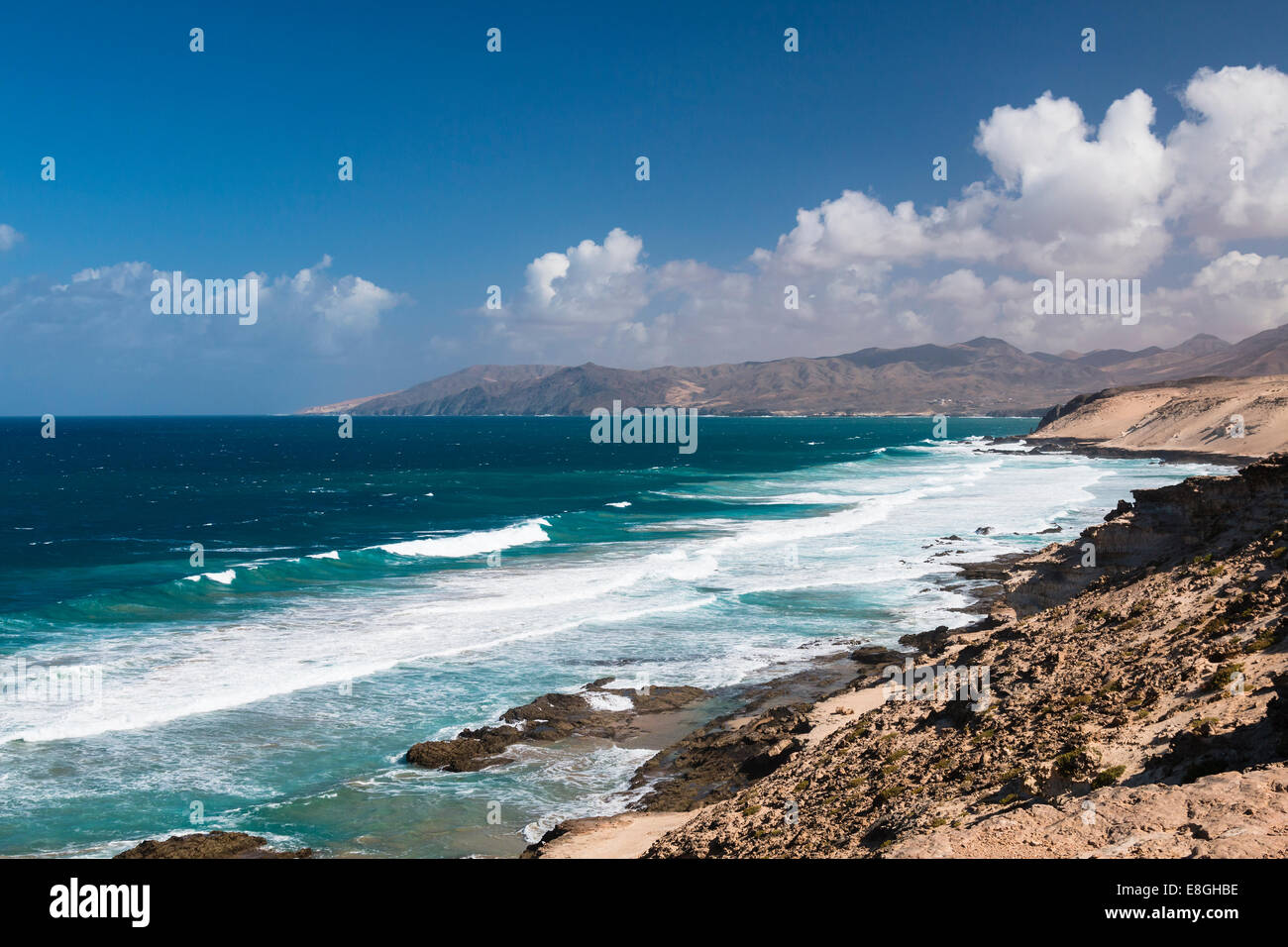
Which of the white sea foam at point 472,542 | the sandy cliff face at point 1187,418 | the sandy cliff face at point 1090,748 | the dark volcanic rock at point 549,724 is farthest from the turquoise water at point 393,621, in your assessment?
the sandy cliff face at point 1187,418

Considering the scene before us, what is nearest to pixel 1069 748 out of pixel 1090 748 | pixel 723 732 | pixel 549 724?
pixel 1090 748

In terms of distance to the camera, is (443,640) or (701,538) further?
(701,538)

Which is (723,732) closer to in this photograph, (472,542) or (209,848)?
(209,848)

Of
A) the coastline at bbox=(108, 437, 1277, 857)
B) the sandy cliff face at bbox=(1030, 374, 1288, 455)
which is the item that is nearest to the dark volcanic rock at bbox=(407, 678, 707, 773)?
the coastline at bbox=(108, 437, 1277, 857)

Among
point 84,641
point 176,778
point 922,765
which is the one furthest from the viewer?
point 84,641

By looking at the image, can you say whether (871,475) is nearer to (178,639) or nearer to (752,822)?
(178,639)

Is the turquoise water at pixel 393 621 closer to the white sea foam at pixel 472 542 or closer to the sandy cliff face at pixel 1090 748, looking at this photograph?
the white sea foam at pixel 472 542

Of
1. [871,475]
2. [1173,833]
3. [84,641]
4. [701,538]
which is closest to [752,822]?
[1173,833]
